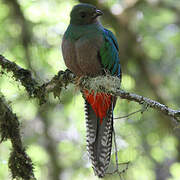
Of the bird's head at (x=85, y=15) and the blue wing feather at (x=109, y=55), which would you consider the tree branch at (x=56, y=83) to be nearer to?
the blue wing feather at (x=109, y=55)

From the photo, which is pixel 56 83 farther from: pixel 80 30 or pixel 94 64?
pixel 80 30

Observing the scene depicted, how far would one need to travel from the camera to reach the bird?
4.52m

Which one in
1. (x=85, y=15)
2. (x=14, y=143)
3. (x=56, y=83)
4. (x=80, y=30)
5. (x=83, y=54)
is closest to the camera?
(x=14, y=143)

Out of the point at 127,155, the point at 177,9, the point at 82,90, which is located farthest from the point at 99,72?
the point at 177,9

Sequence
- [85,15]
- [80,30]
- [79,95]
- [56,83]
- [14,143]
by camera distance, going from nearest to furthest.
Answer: [14,143]
[56,83]
[80,30]
[85,15]
[79,95]

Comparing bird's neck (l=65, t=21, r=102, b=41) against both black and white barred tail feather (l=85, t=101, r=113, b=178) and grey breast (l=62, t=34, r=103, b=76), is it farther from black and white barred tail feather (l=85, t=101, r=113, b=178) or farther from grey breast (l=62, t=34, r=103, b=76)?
black and white barred tail feather (l=85, t=101, r=113, b=178)

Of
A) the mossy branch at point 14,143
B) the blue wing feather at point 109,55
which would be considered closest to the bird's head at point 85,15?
the blue wing feather at point 109,55

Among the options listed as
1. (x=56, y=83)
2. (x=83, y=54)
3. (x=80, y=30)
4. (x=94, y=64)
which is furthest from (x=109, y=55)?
(x=56, y=83)

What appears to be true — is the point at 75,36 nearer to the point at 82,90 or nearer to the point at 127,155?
the point at 82,90

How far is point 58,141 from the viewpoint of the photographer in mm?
6984

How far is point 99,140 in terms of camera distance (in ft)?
15.5

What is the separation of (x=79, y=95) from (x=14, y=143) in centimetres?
254

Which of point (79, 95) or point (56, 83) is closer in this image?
point (56, 83)

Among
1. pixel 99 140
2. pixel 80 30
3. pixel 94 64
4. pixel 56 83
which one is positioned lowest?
pixel 99 140
